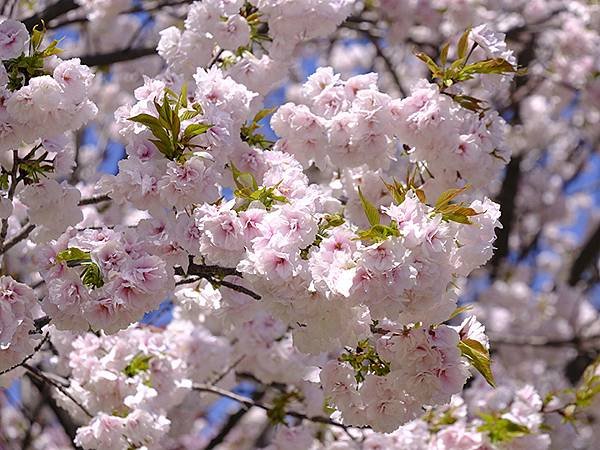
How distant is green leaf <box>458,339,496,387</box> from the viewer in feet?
7.25

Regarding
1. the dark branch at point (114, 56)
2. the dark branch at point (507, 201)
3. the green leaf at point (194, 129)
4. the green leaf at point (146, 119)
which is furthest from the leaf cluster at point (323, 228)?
the dark branch at point (507, 201)

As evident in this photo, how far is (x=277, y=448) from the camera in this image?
3.64 metres

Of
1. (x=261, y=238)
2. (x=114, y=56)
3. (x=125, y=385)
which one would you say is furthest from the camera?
(x=114, y=56)

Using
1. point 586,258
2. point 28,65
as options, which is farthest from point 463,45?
point 586,258

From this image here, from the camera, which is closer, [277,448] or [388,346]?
[388,346]

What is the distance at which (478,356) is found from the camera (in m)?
2.23

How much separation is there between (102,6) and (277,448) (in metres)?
2.42

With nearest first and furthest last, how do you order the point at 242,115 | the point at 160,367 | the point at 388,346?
the point at 388,346 → the point at 242,115 → the point at 160,367

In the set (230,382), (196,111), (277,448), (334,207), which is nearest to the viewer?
(196,111)

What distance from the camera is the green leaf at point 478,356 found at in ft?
7.25

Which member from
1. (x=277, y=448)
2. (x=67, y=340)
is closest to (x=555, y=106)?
(x=277, y=448)

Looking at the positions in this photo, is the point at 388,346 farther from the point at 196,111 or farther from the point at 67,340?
the point at 67,340

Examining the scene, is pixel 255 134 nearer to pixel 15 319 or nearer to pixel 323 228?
pixel 323 228

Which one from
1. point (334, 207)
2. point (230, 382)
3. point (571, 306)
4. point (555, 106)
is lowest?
point (571, 306)
